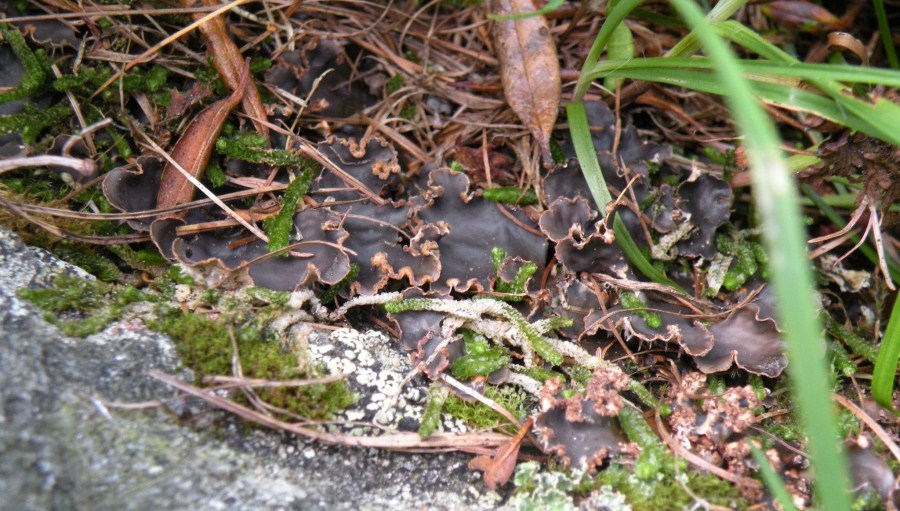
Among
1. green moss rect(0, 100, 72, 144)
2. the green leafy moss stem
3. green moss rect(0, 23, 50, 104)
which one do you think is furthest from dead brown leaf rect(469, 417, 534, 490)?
green moss rect(0, 23, 50, 104)

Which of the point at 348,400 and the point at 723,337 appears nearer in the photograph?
the point at 348,400

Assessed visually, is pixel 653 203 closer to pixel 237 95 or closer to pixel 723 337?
pixel 723 337

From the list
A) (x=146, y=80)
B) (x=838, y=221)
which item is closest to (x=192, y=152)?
(x=146, y=80)

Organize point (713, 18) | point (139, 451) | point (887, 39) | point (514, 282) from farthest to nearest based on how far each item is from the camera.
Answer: point (887, 39) < point (514, 282) < point (713, 18) < point (139, 451)

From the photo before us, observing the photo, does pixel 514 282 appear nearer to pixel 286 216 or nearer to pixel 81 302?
pixel 286 216

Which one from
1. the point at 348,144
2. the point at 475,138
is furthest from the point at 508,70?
the point at 348,144

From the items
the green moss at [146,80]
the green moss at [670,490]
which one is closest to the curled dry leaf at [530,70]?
the green moss at [670,490]

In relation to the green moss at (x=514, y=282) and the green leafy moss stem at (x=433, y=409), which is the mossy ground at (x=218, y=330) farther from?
the green moss at (x=514, y=282)
